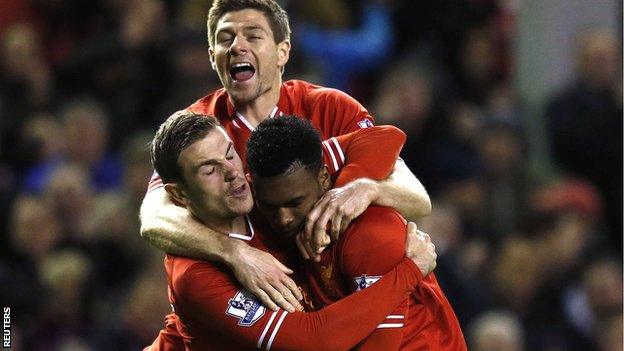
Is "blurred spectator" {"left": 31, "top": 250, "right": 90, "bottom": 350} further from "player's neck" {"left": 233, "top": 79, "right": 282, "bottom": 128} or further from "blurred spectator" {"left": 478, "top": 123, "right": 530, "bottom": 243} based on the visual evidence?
"player's neck" {"left": 233, "top": 79, "right": 282, "bottom": 128}

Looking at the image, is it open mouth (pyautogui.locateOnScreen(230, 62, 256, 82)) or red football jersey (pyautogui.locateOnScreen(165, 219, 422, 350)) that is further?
open mouth (pyautogui.locateOnScreen(230, 62, 256, 82))

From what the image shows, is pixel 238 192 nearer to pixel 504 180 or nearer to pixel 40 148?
pixel 504 180

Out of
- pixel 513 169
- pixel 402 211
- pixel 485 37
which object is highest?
pixel 402 211

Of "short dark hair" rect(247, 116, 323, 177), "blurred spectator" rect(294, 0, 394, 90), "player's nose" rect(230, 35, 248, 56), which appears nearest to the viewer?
"short dark hair" rect(247, 116, 323, 177)

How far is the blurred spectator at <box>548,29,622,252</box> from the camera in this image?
232 inches

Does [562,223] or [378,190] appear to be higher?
[378,190]

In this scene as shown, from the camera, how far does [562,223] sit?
5.97m

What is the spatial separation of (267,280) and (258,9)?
0.87 m

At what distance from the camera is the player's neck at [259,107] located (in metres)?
3.59

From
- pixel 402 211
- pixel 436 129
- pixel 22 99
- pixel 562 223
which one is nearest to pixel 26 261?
pixel 22 99

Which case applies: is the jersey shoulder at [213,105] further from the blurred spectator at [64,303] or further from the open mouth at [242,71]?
the blurred spectator at [64,303]

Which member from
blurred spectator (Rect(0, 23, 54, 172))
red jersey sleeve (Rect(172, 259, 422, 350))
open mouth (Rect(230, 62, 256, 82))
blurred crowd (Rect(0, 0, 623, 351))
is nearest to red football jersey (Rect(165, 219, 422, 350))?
red jersey sleeve (Rect(172, 259, 422, 350))

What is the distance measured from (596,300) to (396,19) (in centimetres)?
188

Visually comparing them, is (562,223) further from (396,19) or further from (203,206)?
(203,206)
